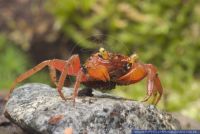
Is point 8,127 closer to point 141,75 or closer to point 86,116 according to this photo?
point 86,116

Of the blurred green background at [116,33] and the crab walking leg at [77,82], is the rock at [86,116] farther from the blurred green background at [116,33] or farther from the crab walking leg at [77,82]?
the blurred green background at [116,33]

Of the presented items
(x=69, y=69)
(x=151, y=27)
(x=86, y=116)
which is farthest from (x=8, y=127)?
(x=151, y=27)

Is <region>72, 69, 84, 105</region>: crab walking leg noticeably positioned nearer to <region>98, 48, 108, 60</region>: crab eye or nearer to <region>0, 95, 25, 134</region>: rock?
<region>98, 48, 108, 60</region>: crab eye

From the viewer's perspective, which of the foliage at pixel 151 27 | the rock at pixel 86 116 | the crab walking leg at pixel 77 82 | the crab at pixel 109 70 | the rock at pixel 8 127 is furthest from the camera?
the foliage at pixel 151 27

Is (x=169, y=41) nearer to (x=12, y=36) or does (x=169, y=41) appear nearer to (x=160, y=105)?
(x=160, y=105)

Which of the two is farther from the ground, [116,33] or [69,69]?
[116,33]

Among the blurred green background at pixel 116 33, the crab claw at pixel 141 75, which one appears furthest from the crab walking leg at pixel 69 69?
the blurred green background at pixel 116 33

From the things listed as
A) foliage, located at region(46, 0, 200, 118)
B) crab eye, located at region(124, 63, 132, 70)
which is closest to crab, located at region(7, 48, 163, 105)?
crab eye, located at region(124, 63, 132, 70)
